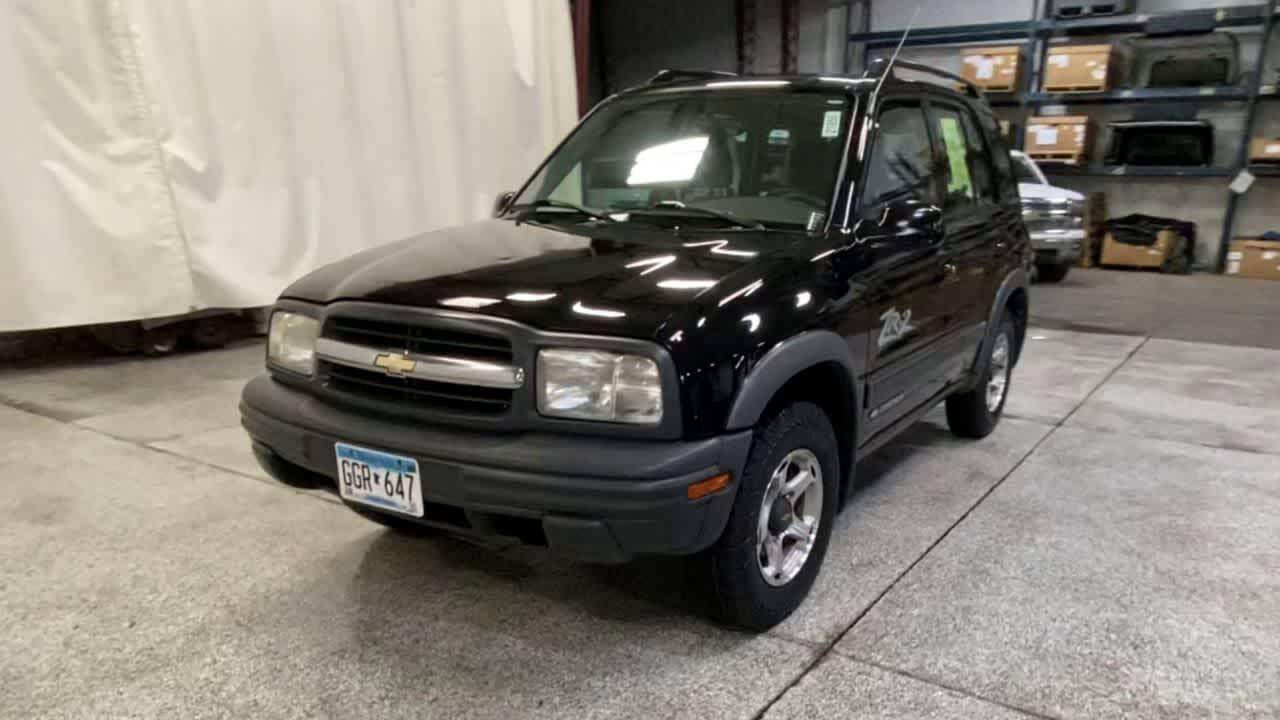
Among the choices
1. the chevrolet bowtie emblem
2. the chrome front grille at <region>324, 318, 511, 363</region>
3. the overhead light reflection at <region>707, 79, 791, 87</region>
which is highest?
the overhead light reflection at <region>707, 79, 791, 87</region>

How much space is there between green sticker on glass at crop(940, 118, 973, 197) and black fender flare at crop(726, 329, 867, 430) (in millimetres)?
1439

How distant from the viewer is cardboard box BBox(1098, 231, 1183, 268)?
10.8m

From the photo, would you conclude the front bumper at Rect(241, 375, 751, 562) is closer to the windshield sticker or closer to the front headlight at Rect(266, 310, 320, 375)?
the front headlight at Rect(266, 310, 320, 375)

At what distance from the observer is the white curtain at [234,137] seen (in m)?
5.06

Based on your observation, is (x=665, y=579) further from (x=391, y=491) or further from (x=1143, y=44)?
(x=1143, y=44)

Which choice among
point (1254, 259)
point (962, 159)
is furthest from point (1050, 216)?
point (962, 159)

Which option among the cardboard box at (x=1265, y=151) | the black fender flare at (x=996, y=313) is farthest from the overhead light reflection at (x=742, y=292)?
the cardboard box at (x=1265, y=151)

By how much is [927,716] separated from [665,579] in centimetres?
92

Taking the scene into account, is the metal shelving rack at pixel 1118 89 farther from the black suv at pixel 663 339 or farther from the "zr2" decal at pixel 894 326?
the "zr2" decal at pixel 894 326

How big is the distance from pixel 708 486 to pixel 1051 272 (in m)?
9.34

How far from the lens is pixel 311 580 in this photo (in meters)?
2.69

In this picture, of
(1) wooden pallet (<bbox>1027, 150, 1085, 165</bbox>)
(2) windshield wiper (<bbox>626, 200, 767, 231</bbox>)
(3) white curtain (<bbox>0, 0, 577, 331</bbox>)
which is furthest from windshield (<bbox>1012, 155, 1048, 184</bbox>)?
(2) windshield wiper (<bbox>626, 200, 767, 231</bbox>)

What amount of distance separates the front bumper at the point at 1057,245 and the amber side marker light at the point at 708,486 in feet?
27.5

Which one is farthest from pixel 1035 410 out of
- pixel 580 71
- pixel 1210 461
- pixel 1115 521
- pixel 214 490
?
pixel 580 71
